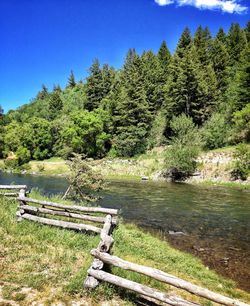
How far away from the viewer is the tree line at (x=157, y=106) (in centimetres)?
6406

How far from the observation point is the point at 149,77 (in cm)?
8688

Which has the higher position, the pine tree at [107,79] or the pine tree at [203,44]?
the pine tree at [203,44]

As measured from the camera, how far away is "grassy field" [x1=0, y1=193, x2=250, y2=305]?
900 cm

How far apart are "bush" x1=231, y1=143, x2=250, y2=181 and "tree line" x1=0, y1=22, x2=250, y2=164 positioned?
9259 mm

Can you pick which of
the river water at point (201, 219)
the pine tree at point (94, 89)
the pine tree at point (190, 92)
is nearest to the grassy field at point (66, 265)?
the river water at point (201, 219)

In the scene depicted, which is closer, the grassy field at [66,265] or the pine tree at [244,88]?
the grassy field at [66,265]

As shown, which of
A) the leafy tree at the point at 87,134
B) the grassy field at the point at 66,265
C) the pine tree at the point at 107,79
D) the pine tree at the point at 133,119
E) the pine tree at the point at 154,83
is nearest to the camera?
the grassy field at the point at 66,265

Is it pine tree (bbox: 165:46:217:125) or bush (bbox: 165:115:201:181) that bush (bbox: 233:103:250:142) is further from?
pine tree (bbox: 165:46:217:125)

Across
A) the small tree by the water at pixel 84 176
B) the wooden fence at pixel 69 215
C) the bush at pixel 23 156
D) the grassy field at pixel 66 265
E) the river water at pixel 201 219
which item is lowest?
the river water at pixel 201 219

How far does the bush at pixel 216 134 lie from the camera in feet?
201

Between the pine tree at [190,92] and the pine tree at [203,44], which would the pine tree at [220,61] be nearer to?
the pine tree at [203,44]

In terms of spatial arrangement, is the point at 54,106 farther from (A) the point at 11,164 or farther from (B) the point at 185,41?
(B) the point at 185,41

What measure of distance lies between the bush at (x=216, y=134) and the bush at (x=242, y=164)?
11.6 m

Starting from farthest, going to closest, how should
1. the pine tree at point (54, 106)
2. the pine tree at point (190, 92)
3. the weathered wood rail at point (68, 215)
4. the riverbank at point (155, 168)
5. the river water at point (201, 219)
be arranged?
1. the pine tree at point (54, 106)
2. the pine tree at point (190, 92)
3. the riverbank at point (155, 168)
4. the river water at point (201, 219)
5. the weathered wood rail at point (68, 215)
